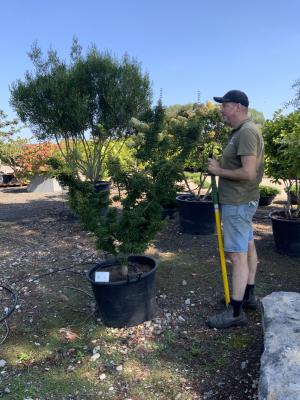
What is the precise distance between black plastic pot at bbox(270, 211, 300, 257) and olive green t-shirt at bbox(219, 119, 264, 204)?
6.35 ft

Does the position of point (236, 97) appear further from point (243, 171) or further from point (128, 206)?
point (128, 206)

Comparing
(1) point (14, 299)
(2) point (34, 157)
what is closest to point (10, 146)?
(2) point (34, 157)

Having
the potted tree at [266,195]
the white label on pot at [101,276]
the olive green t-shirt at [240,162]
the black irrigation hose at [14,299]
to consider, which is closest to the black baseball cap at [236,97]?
the olive green t-shirt at [240,162]

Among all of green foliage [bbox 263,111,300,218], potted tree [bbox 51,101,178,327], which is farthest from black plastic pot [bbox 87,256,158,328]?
green foliage [bbox 263,111,300,218]

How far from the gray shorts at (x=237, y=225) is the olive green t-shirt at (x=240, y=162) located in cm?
6

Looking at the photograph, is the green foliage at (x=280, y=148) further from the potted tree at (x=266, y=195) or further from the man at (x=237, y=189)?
the potted tree at (x=266, y=195)

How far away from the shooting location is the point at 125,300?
352 centimetres

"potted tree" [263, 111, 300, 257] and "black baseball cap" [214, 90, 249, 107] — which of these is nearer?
"black baseball cap" [214, 90, 249, 107]

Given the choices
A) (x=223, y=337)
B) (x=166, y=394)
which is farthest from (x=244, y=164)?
(x=166, y=394)

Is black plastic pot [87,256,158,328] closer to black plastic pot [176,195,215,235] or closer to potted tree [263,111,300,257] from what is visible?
potted tree [263,111,300,257]

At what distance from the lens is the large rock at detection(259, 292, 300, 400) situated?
2172 millimetres

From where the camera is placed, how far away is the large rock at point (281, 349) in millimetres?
2172

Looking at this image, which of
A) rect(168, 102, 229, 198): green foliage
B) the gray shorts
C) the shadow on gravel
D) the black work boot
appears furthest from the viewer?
the shadow on gravel

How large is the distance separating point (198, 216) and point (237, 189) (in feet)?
10.1
